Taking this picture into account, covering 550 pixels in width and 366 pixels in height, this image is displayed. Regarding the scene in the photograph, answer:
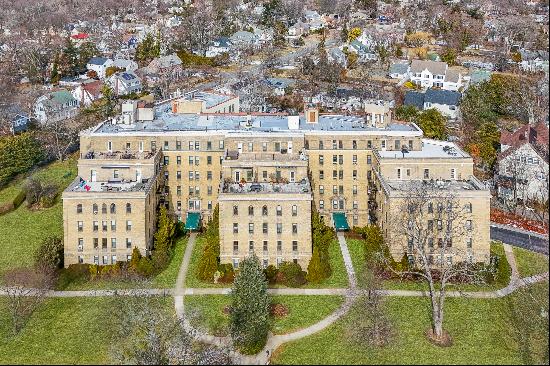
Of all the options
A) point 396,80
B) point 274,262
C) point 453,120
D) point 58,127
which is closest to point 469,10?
point 396,80

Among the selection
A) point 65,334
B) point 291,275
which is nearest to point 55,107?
point 291,275

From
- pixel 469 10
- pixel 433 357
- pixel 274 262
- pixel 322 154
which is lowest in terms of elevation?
pixel 433 357

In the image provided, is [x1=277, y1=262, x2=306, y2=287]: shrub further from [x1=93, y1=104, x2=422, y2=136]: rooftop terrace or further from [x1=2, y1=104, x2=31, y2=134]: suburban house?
[x1=2, y1=104, x2=31, y2=134]: suburban house

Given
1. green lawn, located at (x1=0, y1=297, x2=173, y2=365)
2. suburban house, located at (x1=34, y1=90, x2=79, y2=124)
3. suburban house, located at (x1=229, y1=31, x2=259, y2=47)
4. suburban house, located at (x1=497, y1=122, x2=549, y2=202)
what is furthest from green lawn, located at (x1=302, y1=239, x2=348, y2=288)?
suburban house, located at (x1=229, y1=31, x2=259, y2=47)

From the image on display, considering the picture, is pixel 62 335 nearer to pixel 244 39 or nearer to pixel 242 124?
pixel 242 124

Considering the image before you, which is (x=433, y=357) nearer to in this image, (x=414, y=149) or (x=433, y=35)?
(x=414, y=149)
